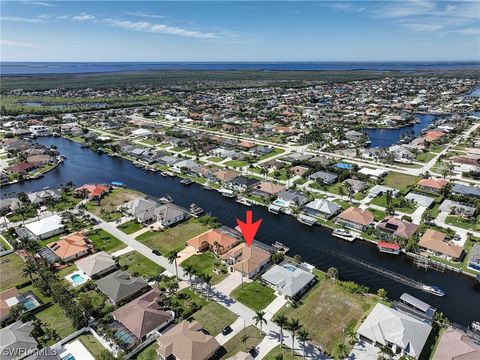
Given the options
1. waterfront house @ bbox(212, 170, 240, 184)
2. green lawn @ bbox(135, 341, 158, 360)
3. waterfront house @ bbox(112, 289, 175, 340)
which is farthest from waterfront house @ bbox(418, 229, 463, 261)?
waterfront house @ bbox(212, 170, 240, 184)

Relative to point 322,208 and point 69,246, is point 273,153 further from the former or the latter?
point 69,246

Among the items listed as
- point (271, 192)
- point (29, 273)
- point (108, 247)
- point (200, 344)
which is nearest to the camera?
point (200, 344)

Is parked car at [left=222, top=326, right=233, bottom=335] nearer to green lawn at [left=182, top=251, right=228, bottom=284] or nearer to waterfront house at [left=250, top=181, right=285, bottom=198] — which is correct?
green lawn at [left=182, top=251, right=228, bottom=284]

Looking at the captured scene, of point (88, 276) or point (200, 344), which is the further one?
Result: point (88, 276)

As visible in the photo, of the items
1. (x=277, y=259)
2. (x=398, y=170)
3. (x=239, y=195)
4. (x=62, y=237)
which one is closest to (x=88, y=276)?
(x=62, y=237)

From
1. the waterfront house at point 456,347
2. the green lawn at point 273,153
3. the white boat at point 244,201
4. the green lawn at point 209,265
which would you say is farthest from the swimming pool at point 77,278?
the green lawn at point 273,153

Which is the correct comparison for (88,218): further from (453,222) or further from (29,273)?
(453,222)
